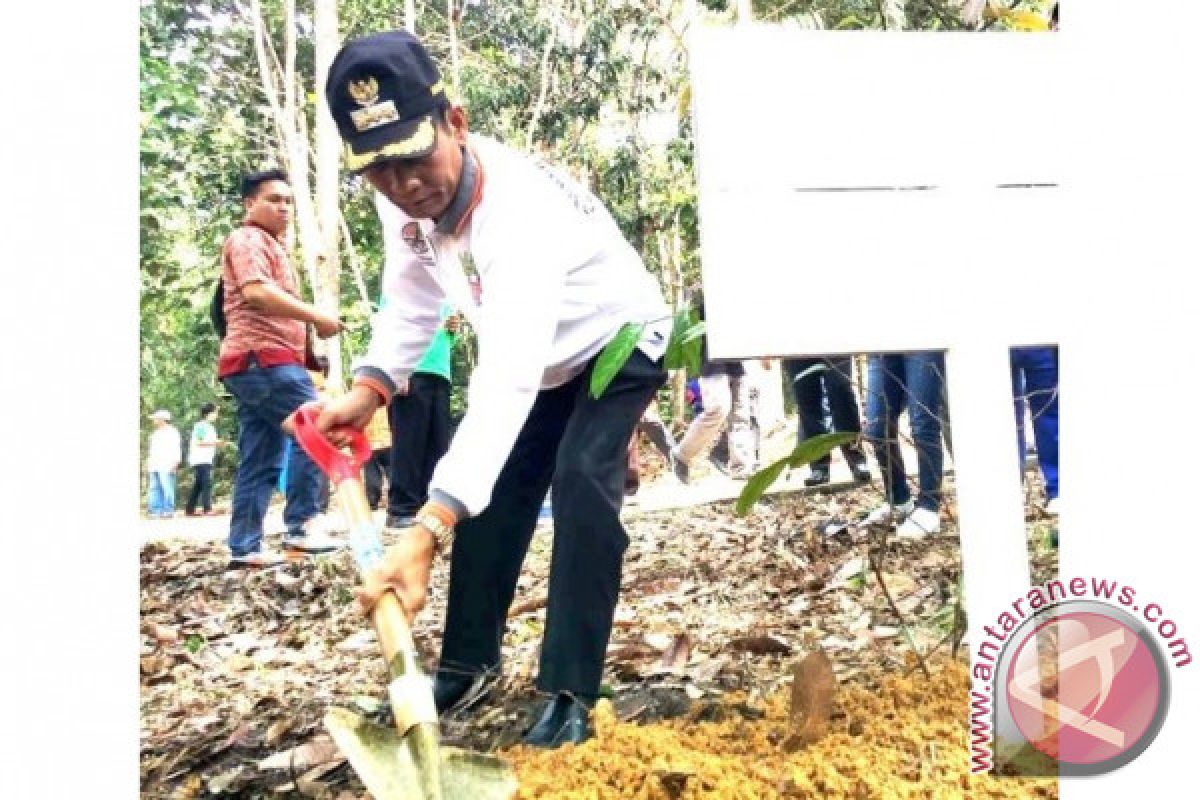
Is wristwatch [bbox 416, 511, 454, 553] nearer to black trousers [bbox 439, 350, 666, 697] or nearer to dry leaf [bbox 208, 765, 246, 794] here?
black trousers [bbox 439, 350, 666, 697]

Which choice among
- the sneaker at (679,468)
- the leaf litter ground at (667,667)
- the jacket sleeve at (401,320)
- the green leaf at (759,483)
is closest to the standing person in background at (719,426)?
the sneaker at (679,468)

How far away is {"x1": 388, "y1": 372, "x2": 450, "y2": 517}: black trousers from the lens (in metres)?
2.19

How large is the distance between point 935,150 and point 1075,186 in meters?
0.19

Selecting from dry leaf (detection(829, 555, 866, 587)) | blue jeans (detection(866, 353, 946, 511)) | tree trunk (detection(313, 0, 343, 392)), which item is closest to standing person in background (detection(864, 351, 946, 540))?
blue jeans (detection(866, 353, 946, 511))

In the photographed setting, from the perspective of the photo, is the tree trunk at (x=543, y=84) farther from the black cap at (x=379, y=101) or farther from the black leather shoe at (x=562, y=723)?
the black leather shoe at (x=562, y=723)

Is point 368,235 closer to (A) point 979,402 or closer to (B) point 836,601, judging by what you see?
(B) point 836,601

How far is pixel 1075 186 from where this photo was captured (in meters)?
1.38

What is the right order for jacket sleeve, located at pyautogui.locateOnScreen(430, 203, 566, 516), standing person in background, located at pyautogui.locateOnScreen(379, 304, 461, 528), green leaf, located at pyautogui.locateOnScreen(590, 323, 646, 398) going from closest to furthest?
jacket sleeve, located at pyautogui.locateOnScreen(430, 203, 566, 516) → green leaf, located at pyautogui.locateOnScreen(590, 323, 646, 398) → standing person in background, located at pyautogui.locateOnScreen(379, 304, 461, 528)

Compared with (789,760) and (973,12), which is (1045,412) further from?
(789,760)

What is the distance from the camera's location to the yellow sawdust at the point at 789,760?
1357 mm

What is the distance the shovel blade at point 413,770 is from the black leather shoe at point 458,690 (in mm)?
531

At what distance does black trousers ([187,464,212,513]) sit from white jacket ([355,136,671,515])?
464 mm

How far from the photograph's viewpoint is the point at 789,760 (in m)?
1.45

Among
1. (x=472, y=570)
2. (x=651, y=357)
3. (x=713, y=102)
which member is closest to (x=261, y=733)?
(x=472, y=570)
